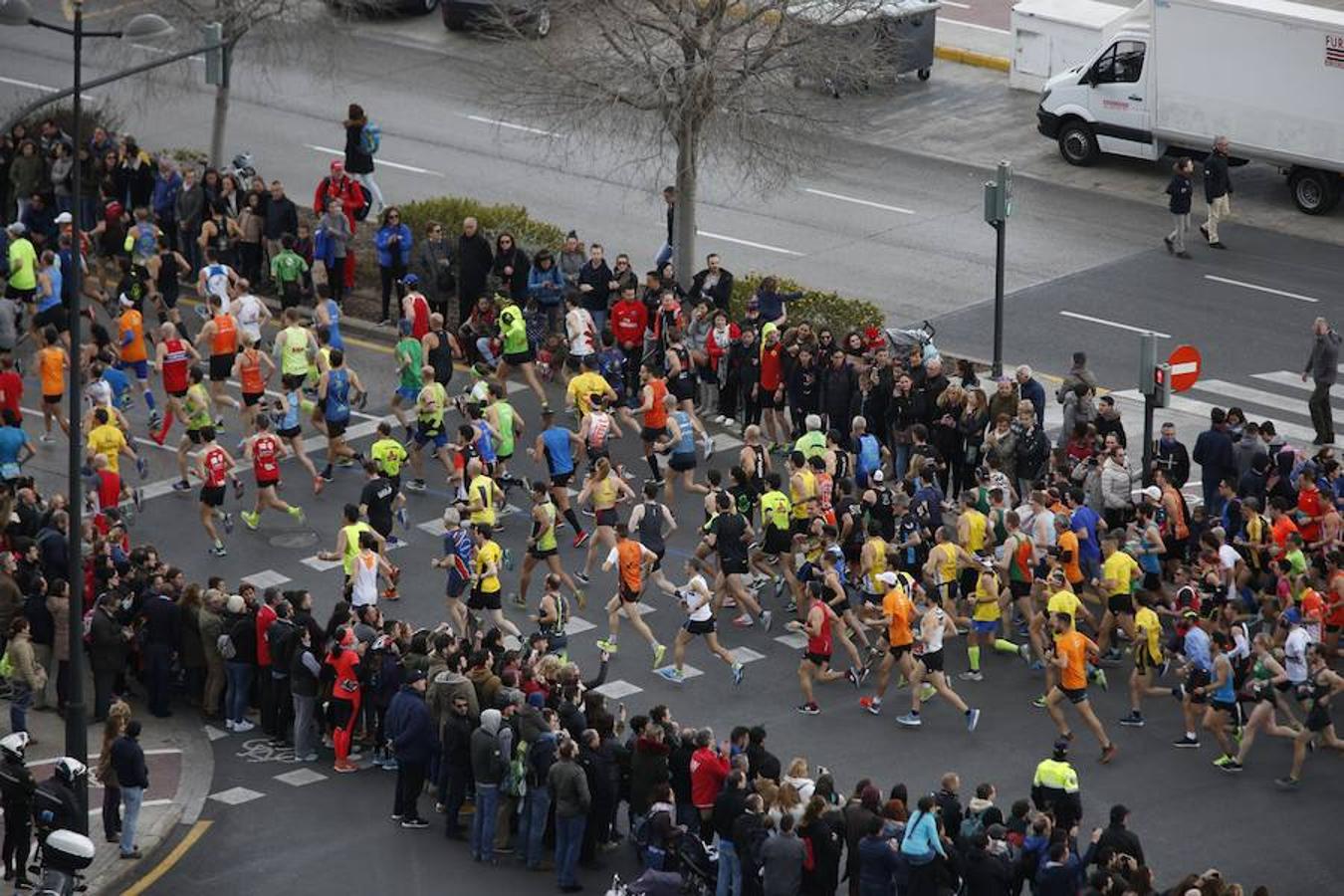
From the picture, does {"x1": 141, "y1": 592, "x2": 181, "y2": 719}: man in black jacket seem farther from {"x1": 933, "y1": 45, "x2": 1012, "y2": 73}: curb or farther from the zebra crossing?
{"x1": 933, "y1": 45, "x2": 1012, "y2": 73}: curb

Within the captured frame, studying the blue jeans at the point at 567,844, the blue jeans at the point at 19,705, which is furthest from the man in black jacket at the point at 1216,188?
the blue jeans at the point at 19,705

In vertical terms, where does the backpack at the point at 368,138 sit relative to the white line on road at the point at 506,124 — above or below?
above

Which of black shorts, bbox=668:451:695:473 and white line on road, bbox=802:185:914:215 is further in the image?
white line on road, bbox=802:185:914:215

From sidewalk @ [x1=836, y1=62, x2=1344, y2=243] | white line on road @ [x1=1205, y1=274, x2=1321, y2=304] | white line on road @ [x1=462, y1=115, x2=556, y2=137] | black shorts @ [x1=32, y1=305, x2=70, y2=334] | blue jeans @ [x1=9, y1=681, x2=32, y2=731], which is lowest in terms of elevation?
blue jeans @ [x1=9, y1=681, x2=32, y2=731]

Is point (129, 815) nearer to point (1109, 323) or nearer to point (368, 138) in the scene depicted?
point (368, 138)

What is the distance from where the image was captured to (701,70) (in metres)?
34.0

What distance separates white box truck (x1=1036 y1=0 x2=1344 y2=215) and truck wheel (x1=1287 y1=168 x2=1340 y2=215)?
0.05 ft

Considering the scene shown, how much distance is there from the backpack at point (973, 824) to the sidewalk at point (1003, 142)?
18.4 meters

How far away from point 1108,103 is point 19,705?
21.3 metres

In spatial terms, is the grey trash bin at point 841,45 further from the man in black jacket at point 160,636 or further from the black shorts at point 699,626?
the man in black jacket at point 160,636

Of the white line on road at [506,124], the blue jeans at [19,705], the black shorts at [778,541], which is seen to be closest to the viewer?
the blue jeans at [19,705]

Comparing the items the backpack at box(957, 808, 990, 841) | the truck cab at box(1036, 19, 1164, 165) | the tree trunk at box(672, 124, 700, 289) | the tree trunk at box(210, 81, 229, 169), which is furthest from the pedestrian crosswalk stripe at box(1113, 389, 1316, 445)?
the tree trunk at box(210, 81, 229, 169)

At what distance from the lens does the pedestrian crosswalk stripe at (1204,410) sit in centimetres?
3262

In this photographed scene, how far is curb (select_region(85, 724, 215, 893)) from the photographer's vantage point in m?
23.8
